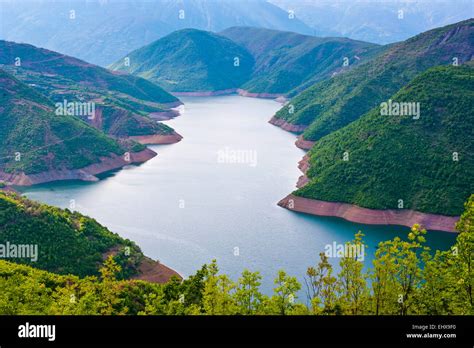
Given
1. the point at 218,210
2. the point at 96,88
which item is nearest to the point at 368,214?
the point at 218,210

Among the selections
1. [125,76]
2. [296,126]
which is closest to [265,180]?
[296,126]

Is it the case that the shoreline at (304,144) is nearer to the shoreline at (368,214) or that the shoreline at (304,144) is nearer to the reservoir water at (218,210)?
the reservoir water at (218,210)

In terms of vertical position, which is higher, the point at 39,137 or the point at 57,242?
the point at 39,137

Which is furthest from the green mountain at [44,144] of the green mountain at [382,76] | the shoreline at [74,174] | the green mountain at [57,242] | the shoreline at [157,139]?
the green mountain at [382,76]

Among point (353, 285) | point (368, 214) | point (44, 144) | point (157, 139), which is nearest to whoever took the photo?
point (353, 285)

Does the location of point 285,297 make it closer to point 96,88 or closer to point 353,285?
point 353,285

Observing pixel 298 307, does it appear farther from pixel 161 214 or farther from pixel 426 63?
pixel 426 63
